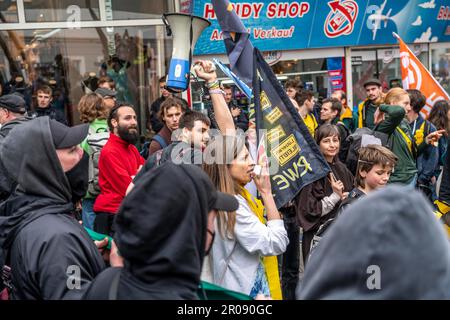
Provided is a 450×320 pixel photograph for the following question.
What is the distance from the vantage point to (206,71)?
4.87 metres

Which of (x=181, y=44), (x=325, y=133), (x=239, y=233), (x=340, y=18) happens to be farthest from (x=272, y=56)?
(x=239, y=233)

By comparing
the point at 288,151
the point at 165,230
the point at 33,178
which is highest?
the point at 165,230

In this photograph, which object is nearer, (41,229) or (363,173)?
(41,229)

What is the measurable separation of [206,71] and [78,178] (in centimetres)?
205

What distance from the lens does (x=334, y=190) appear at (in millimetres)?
5000

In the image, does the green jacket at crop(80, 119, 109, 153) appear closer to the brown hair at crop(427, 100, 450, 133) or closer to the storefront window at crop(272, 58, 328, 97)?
the brown hair at crop(427, 100, 450, 133)

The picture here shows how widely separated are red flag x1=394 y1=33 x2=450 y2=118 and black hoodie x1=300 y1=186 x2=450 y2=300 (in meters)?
6.76

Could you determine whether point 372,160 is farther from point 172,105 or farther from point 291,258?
point 172,105

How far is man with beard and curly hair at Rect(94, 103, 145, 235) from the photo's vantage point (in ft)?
18.2
